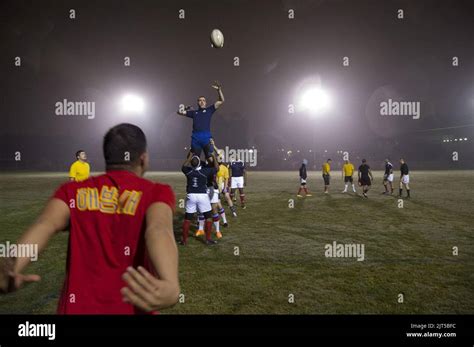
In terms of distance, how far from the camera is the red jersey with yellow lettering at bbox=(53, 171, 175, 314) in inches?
63.9

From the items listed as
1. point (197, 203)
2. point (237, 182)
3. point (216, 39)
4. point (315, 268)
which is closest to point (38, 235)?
point (315, 268)

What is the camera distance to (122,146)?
5.89 ft

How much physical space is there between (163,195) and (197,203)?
21.0ft

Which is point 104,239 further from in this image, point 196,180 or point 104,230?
point 196,180

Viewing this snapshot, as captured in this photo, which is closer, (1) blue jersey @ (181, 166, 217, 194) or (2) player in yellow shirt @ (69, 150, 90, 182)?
(1) blue jersey @ (181, 166, 217, 194)

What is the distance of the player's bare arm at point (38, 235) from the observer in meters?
1.46

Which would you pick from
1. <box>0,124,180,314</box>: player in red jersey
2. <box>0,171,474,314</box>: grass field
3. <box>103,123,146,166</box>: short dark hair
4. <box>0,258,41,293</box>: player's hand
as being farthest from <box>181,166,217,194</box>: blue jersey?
<box>0,258,41,293</box>: player's hand

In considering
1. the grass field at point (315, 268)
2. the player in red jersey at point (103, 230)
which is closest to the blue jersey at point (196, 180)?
the grass field at point (315, 268)

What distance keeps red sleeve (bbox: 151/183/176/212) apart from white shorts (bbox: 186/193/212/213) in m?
6.29

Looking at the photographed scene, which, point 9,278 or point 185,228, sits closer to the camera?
point 9,278

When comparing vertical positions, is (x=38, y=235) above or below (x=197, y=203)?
above

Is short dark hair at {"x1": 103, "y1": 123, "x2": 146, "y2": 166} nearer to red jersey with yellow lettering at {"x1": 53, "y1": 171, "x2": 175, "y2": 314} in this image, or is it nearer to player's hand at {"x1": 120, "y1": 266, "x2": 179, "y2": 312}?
red jersey with yellow lettering at {"x1": 53, "y1": 171, "x2": 175, "y2": 314}
